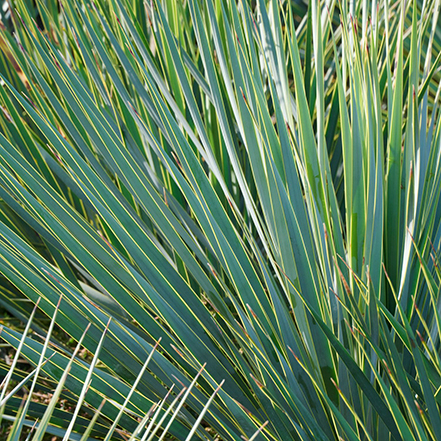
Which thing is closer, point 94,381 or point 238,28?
point 94,381

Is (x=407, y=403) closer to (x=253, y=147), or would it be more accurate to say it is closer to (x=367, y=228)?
(x=367, y=228)

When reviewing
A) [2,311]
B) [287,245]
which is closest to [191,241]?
[287,245]

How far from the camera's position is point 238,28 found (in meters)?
0.80

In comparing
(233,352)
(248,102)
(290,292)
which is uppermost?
(248,102)

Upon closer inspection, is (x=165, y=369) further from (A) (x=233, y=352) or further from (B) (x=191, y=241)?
(B) (x=191, y=241)

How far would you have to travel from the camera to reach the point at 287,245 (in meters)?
0.68

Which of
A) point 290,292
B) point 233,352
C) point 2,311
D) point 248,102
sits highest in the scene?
point 248,102

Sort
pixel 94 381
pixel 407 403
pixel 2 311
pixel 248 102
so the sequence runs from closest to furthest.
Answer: pixel 407 403, pixel 94 381, pixel 248 102, pixel 2 311

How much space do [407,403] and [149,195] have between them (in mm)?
537

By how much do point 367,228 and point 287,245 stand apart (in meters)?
0.14

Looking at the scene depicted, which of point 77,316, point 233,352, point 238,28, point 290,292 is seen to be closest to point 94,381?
point 77,316

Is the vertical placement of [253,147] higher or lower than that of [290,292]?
higher

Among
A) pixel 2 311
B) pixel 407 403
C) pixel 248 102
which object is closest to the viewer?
pixel 407 403

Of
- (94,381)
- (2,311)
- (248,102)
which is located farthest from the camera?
(2,311)
